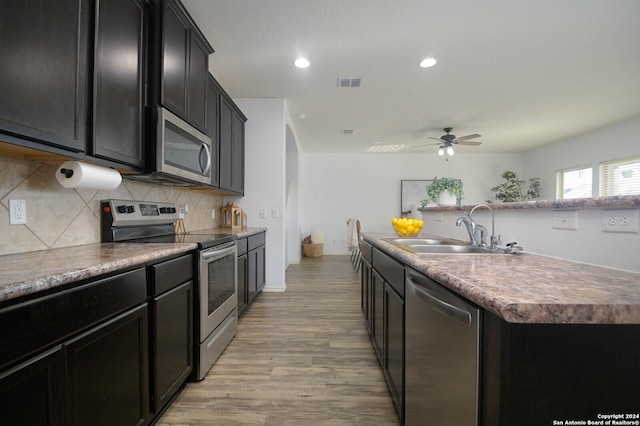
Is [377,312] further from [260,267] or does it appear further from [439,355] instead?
[260,267]

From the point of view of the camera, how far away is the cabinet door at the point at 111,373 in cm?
86

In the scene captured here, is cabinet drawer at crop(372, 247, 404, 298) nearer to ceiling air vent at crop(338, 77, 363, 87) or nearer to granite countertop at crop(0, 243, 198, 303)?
granite countertop at crop(0, 243, 198, 303)

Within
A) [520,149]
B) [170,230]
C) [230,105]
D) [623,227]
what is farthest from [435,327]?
[520,149]

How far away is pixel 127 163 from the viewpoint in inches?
57.8

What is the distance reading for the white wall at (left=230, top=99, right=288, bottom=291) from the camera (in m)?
3.58

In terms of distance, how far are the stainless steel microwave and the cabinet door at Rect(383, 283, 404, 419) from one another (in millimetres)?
1555

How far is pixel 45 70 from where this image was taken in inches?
39.4

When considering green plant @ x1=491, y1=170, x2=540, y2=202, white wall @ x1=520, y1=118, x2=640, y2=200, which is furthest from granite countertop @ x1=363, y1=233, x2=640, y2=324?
green plant @ x1=491, y1=170, x2=540, y2=202

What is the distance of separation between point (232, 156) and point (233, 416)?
97.6 inches

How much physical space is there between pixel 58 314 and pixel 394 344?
1395 millimetres

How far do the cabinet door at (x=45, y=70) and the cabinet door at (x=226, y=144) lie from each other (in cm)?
161

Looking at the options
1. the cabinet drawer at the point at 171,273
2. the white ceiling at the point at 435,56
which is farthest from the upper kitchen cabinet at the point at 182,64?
the cabinet drawer at the point at 171,273

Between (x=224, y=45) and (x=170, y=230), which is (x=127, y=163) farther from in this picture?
(x=224, y=45)

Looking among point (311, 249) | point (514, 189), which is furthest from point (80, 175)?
point (514, 189)
